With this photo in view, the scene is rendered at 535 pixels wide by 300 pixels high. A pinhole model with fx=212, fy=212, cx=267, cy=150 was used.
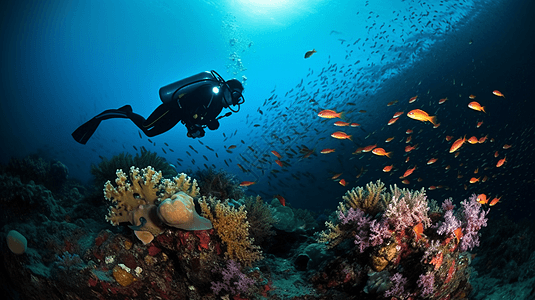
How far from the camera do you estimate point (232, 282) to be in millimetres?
3094

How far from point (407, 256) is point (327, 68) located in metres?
35.4

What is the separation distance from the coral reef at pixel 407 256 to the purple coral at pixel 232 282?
3.61ft

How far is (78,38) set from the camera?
151ft

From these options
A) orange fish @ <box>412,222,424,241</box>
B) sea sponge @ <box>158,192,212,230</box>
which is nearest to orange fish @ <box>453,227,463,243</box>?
orange fish @ <box>412,222,424,241</box>

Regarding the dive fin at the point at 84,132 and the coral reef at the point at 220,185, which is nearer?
the coral reef at the point at 220,185

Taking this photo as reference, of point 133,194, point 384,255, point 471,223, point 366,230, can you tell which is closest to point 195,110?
point 133,194

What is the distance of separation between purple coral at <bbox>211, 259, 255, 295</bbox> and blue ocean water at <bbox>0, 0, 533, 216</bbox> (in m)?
3.70

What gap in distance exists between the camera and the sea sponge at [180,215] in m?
2.92

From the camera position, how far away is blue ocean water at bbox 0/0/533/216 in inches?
723

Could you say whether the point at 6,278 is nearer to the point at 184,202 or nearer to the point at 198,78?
the point at 184,202

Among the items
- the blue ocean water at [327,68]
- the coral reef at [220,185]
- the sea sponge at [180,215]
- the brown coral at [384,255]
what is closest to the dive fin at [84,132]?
the blue ocean water at [327,68]

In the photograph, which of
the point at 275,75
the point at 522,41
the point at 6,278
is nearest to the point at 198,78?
the point at 6,278

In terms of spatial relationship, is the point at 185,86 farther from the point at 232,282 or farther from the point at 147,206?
the point at 232,282

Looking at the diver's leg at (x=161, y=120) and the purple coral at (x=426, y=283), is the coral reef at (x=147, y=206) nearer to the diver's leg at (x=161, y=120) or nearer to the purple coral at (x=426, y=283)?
the purple coral at (x=426, y=283)
